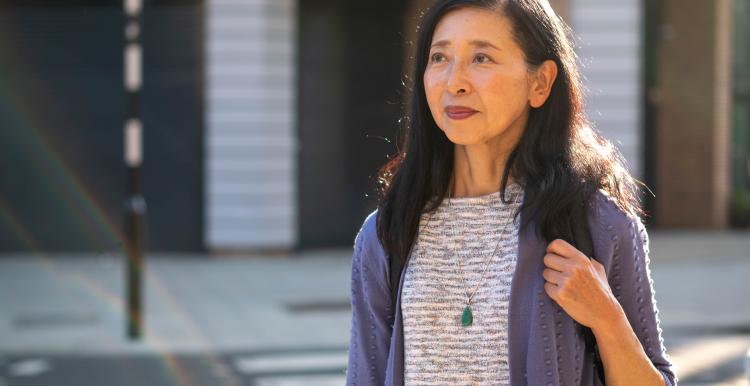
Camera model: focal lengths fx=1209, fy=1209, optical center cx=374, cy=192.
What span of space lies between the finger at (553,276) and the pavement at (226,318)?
19.3 ft

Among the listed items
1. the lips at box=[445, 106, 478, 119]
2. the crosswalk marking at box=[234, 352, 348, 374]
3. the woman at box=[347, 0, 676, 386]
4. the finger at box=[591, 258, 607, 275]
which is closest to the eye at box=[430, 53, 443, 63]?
the woman at box=[347, 0, 676, 386]

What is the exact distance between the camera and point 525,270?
211 centimetres

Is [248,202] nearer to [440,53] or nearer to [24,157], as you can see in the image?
[24,157]

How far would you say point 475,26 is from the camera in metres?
2.18

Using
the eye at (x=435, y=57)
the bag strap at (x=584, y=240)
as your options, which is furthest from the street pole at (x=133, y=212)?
the bag strap at (x=584, y=240)

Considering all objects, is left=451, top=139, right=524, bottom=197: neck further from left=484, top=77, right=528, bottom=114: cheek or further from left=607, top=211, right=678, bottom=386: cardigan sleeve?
left=607, top=211, right=678, bottom=386: cardigan sleeve

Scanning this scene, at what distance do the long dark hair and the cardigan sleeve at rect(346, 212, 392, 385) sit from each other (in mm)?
49

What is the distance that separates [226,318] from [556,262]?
29.4ft

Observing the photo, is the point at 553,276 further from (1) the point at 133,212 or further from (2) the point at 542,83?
(1) the point at 133,212

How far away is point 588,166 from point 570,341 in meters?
0.32

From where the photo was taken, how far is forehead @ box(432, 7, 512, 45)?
217cm

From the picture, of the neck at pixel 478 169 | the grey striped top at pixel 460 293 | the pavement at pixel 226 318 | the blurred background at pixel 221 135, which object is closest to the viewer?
the grey striped top at pixel 460 293

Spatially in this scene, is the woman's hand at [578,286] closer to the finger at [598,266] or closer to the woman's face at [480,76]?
the finger at [598,266]

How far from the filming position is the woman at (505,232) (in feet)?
6.87
